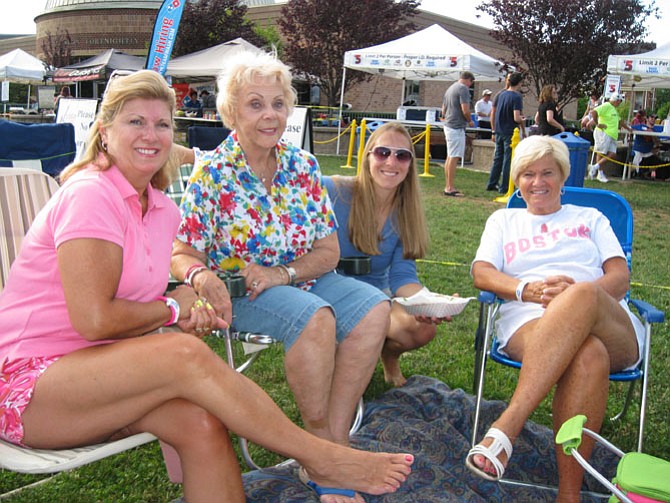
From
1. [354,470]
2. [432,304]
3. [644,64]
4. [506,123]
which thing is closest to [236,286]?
[354,470]

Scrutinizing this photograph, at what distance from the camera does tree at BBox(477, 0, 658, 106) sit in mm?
21781

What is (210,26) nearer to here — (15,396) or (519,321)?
(519,321)

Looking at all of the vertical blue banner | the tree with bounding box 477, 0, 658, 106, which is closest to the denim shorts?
the vertical blue banner

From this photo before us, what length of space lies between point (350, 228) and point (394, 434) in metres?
0.98

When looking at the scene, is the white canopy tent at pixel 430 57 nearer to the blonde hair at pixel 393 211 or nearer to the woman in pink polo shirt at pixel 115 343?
the blonde hair at pixel 393 211

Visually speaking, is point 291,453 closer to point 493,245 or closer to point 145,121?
point 145,121

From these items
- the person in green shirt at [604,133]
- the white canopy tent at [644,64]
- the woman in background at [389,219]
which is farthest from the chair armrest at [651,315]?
the white canopy tent at [644,64]

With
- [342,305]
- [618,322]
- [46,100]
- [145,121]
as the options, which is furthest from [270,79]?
[46,100]

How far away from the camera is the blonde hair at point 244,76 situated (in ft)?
9.71

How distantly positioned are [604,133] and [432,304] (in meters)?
11.6

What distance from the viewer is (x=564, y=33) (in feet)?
71.7

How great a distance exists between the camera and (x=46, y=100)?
31.6 meters

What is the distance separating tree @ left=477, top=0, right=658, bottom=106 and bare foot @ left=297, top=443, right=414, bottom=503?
21092 mm

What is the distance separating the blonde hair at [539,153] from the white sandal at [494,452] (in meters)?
1.34
